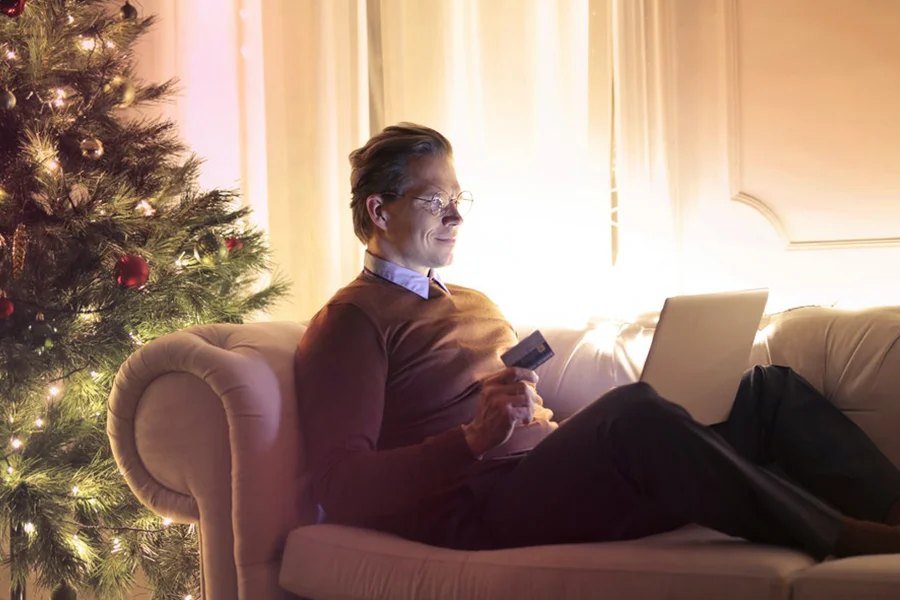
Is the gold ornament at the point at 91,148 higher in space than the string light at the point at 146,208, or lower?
higher

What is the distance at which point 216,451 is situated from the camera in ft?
4.89

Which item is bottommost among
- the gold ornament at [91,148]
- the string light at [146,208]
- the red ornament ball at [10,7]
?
the string light at [146,208]

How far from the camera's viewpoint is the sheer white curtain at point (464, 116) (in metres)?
2.40

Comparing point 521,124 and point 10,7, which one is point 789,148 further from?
point 10,7

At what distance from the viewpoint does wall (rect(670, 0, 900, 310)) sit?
2.29m

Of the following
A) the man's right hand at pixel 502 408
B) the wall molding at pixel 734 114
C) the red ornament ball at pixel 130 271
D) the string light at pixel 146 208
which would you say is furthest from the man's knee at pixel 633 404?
Answer: the wall molding at pixel 734 114

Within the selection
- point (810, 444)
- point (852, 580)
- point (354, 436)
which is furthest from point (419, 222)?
point (852, 580)

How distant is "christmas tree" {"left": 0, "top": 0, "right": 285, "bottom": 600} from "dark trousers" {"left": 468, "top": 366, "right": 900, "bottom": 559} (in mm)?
900

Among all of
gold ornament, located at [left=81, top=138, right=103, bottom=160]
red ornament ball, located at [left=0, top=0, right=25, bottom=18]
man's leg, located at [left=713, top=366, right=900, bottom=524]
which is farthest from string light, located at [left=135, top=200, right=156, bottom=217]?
man's leg, located at [left=713, top=366, right=900, bottom=524]

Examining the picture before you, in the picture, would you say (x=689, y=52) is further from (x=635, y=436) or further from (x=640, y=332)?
Result: (x=635, y=436)

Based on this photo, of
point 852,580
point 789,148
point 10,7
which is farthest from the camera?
point 789,148

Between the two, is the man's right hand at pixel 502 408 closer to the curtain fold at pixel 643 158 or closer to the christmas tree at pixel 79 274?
the christmas tree at pixel 79 274

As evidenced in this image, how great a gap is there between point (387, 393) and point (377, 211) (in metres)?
0.37

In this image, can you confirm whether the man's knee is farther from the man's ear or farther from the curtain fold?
the curtain fold
